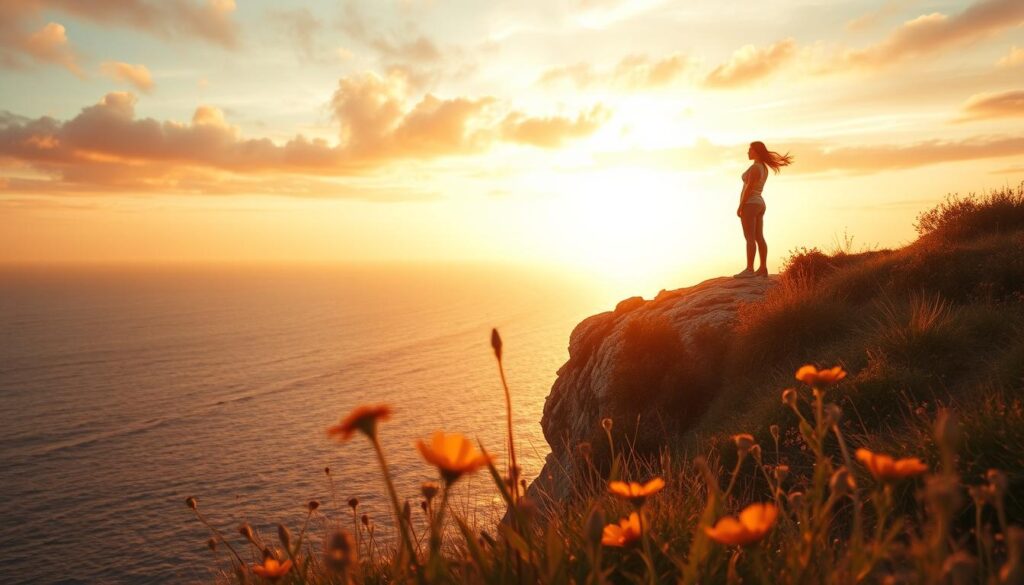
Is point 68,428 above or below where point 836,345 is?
below

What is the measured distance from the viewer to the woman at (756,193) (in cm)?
1449

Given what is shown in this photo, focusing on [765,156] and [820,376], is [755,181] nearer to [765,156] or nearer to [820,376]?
[765,156]

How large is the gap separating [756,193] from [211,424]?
62314 millimetres

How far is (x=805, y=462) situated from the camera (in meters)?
7.30

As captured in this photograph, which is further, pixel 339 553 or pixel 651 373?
pixel 651 373

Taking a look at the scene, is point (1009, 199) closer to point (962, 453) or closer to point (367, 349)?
point (962, 453)

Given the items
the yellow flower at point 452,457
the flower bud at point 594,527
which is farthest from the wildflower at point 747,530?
the yellow flower at point 452,457

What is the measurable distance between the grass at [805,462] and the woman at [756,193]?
122cm

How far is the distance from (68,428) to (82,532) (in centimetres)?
2668

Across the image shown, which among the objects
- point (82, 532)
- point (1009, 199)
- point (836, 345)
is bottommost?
point (82, 532)

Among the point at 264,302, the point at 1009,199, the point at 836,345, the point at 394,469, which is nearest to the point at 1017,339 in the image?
the point at 836,345

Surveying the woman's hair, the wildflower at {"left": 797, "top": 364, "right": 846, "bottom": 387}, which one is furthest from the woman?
the wildflower at {"left": 797, "top": 364, "right": 846, "bottom": 387}

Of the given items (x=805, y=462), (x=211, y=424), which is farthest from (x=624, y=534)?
(x=211, y=424)

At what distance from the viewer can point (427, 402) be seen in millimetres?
69000
